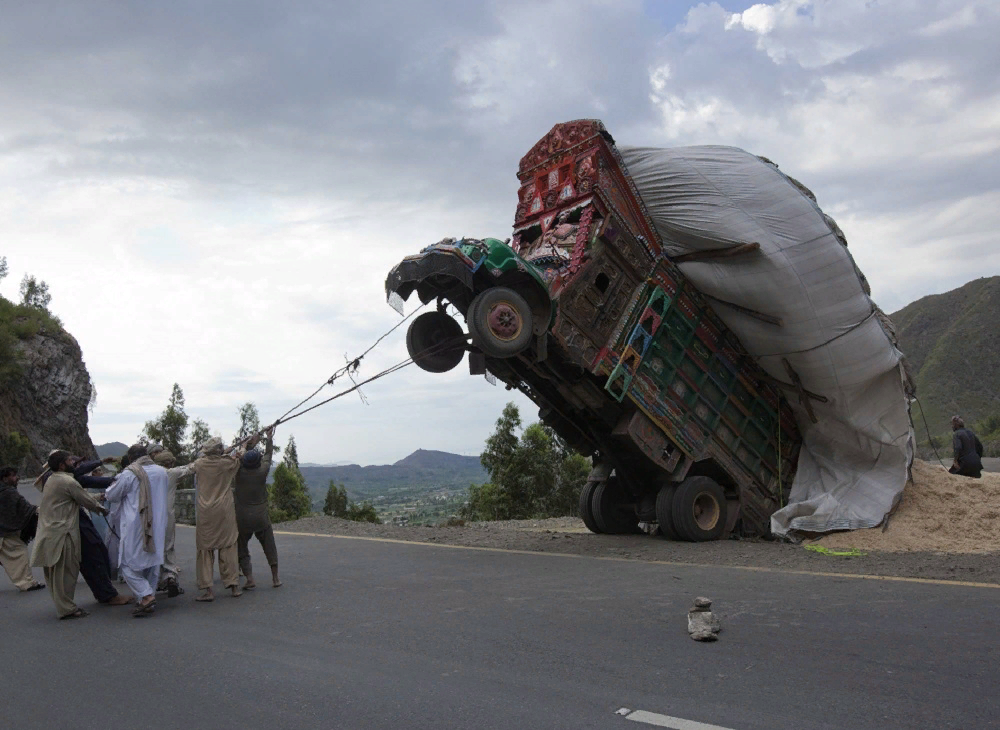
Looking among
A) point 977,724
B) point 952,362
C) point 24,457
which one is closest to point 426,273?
point 977,724

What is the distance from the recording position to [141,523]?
676 cm

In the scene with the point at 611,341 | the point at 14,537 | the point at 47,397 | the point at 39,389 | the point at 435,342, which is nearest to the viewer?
the point at 14,537

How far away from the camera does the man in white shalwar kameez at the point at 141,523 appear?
6602 millimetres

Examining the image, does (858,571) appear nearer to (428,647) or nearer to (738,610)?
(738,610)

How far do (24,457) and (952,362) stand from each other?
2154 inches

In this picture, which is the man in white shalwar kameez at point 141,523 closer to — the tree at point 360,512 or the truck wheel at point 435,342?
the truck wheel at point 435,342

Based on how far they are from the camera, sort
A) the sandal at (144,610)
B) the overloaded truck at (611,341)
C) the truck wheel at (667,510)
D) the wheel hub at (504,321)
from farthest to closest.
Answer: the truck wheel at (667,510), the overloaded truck at (611,341), the wheel hub at (504,321), the sandal at (144,610)

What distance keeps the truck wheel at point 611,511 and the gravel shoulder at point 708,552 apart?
30cm

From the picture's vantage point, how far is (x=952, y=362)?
53.3 m

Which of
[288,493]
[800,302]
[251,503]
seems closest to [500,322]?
[251,503]

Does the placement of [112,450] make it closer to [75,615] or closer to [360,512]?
[360,512]

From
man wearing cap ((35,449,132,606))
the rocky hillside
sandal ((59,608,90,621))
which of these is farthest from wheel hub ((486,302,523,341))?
the rocky hillside

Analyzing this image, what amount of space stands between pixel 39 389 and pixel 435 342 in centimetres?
3439

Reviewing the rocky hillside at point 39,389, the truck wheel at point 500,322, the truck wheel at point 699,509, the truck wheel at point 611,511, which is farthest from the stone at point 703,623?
the rocky hillside at point 39,389
